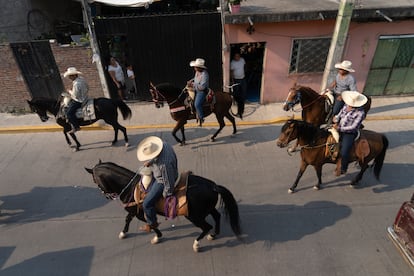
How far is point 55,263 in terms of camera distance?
14.5 feet

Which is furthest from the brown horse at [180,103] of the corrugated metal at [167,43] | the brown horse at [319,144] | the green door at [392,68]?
the green door at [392,68]

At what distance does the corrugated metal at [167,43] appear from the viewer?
25.9ft

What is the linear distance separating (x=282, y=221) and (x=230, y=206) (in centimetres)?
133

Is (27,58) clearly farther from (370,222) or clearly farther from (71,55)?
(370,222)

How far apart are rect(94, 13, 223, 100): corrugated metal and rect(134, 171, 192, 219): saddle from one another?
5.36 meters

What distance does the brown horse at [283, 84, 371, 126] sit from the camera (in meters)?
6.18

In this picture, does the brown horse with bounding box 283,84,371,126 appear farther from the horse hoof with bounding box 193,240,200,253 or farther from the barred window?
the horse hoof with bounding box 193,240,200,253

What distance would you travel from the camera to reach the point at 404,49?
27.1 ft

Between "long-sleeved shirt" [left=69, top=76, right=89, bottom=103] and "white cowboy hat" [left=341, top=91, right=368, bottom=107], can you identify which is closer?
"white cowboy hat" [left=341, top=91, right=368, bottom=107]

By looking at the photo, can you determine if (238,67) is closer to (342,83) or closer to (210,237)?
(342,83)

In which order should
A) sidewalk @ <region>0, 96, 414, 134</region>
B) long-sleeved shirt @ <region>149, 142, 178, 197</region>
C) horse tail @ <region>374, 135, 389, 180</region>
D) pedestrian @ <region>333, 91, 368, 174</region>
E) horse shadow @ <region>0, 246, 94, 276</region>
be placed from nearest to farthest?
long-sleeved shirt @ <region>149, 142, 178, 197</region> → horse shadow @ <region>0, 246, 94, 276</region> → pedestrian @ <region>333, 91, 368, 174</region> → horse tail @ <region>374, 135, 389, 180</region> → sidewalk @ <region>0, 96, 414, 134</region>

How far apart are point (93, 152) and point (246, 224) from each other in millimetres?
4281

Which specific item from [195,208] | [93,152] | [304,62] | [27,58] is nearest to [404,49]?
[304,62]

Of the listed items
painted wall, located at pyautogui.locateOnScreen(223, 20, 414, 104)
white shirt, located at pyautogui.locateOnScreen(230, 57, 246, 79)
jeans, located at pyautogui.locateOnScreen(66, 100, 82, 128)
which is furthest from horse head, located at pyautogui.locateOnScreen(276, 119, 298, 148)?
jeans, located at pyautogui.locateOnScreen(66, 100, 82, 128)
